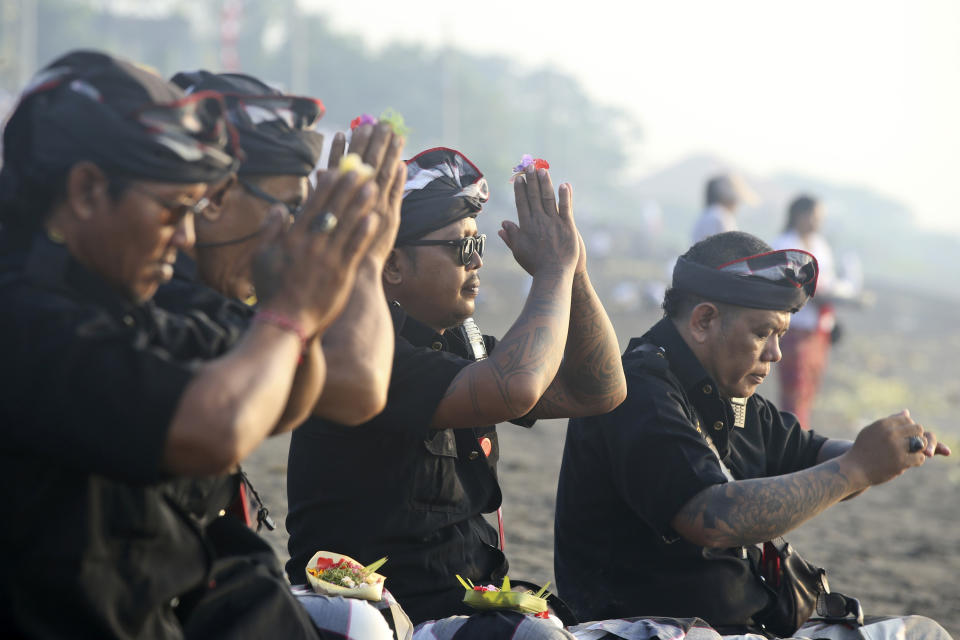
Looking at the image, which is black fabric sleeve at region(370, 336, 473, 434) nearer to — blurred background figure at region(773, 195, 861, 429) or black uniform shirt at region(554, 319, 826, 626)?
black uniform shirt at region(554, 319, 826, 626)

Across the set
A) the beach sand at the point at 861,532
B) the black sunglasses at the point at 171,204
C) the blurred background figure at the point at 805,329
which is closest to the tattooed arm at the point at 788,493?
the black sunglasses at the point at 171,204

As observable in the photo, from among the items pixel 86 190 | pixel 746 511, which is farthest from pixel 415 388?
pixel 86 190

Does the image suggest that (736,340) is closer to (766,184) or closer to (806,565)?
(806,565)

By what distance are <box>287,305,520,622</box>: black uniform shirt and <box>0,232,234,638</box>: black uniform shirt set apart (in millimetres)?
1159

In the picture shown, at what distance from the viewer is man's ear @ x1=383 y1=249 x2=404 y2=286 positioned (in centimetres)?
351

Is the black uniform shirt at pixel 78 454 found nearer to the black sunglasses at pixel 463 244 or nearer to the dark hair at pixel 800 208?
the black sunglasses at pixel 463 244

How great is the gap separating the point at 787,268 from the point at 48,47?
5179 cm

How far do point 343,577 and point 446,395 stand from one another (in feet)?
A: 1.95

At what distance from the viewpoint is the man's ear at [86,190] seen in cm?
199

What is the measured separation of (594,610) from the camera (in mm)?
3615

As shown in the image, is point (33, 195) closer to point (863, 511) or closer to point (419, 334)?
point (419, 334)

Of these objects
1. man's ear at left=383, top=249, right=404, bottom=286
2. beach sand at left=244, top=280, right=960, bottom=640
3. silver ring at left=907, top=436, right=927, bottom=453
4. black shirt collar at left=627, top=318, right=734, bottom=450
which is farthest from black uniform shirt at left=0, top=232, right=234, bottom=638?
silver ring at left=907, top=436, right=927, bottom=453

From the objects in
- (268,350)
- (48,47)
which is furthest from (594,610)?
(48,47)

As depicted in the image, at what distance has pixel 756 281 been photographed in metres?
3.77
